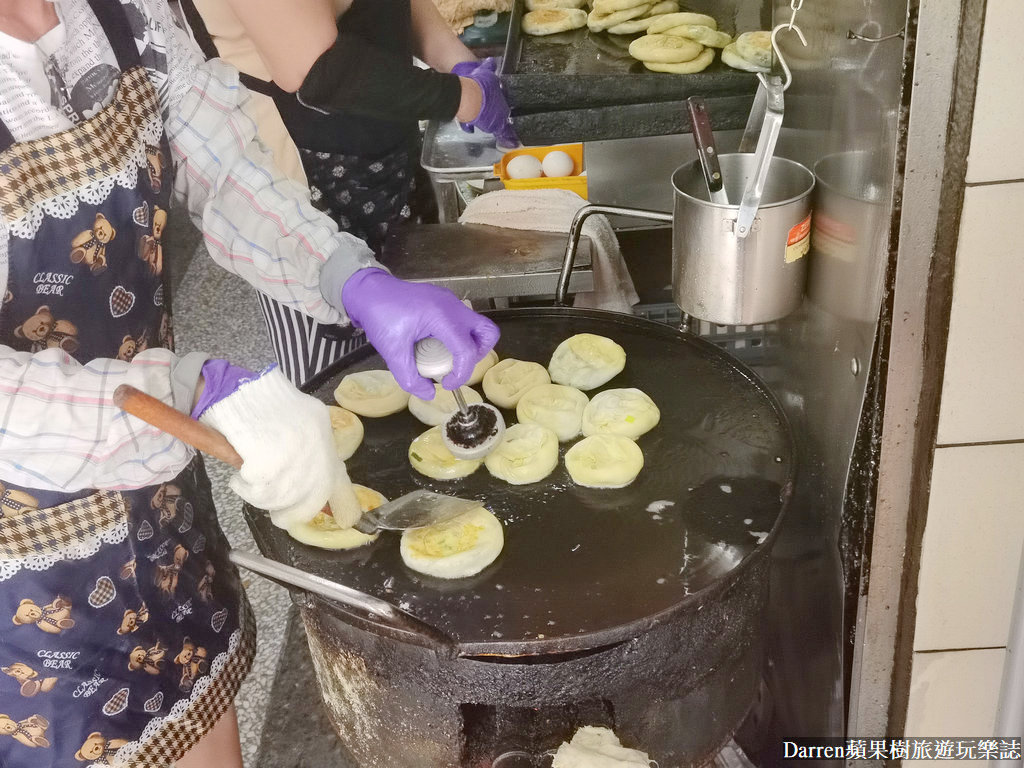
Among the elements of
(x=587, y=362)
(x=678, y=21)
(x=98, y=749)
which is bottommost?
(x=98, y=749)

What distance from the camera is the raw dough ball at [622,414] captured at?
5.37 feet

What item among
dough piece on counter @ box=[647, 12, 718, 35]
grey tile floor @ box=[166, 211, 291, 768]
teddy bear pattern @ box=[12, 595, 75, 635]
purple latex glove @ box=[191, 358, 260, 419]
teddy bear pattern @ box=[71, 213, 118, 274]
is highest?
dough piece on counter @ box=[647, 12, 718, 35]

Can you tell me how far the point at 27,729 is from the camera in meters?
1.42

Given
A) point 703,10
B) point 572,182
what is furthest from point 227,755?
point 703,10

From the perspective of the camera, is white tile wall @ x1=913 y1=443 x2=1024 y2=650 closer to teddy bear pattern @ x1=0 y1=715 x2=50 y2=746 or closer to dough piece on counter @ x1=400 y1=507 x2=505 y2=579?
dough piece on counter @ x1=400 y1=507 x2=505 y2=579

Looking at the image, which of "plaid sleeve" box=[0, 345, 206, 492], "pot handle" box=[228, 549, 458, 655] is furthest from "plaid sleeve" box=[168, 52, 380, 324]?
"pot handle" box=[228, 549, 458, 655]

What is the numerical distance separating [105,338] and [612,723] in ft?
3.32

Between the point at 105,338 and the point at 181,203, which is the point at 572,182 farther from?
the point at 105,338

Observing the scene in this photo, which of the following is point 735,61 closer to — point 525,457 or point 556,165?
point 556,165

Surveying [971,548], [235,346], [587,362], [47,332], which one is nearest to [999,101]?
[971,548]

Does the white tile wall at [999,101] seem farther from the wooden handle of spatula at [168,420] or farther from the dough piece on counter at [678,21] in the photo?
the dough piece on counter at [678,21]

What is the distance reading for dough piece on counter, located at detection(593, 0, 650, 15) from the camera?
289cm

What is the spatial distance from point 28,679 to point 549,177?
64.9 inches

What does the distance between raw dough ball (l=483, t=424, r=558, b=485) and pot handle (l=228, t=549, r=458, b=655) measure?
382mm
